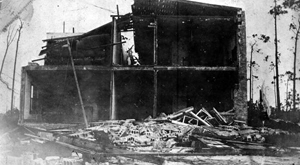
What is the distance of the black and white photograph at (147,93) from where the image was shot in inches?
348

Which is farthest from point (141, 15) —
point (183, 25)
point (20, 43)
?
point (20, 43)

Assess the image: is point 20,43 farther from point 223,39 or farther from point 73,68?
point 223,39

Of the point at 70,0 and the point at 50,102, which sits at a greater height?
the point at 70,0

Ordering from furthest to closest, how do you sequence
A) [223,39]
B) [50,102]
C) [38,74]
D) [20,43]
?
[20,43]
[50,102]
[223,39]
[38,74]

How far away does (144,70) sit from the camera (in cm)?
1533

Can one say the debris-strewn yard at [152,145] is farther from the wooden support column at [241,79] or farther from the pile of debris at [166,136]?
the wooden support column at [241,79]

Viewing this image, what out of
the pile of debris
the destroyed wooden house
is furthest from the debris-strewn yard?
the destroyed wooden house

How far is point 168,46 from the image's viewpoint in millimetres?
18750

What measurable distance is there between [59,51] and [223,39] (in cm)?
1007

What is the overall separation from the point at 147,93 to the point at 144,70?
3587 mm

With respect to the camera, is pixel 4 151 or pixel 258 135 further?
pixel 258 135

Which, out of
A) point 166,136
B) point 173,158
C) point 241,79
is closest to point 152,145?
point 166,136

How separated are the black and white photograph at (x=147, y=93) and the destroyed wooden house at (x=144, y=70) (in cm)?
6

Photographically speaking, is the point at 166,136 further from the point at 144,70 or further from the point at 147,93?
the point at 147,93
